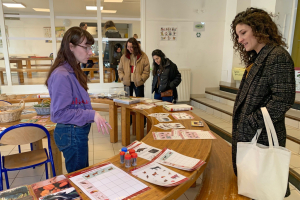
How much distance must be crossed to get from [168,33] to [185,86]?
142 centimetres

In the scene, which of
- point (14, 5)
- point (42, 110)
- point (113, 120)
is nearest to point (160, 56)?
point (113, 120)

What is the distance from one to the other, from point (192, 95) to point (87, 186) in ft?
16.5

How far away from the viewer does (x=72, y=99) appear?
4.67 feet

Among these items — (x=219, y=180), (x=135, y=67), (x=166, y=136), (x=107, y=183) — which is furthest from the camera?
(x=135, y=67)

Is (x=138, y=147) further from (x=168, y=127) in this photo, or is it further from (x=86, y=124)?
(x=168, y=127)

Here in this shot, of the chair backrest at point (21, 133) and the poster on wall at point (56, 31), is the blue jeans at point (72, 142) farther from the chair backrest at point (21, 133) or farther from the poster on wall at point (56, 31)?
the poster on wall at point (56, 31)

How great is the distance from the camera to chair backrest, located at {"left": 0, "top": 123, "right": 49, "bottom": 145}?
1.81 metres

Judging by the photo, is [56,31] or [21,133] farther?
[56,31]

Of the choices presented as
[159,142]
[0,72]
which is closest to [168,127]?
[159,142]

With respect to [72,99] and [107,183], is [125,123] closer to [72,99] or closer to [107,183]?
[72,99]

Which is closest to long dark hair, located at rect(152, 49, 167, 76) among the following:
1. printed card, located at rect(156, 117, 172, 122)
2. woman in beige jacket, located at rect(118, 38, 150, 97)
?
woman in beige jacket, located at rect(118, 38, 150, 97)

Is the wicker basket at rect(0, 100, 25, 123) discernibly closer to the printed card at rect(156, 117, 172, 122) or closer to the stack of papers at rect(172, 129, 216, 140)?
the printed card at rect(156, 117, 172, 122)

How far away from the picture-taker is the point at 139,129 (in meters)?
3.57

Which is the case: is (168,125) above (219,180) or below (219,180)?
above
